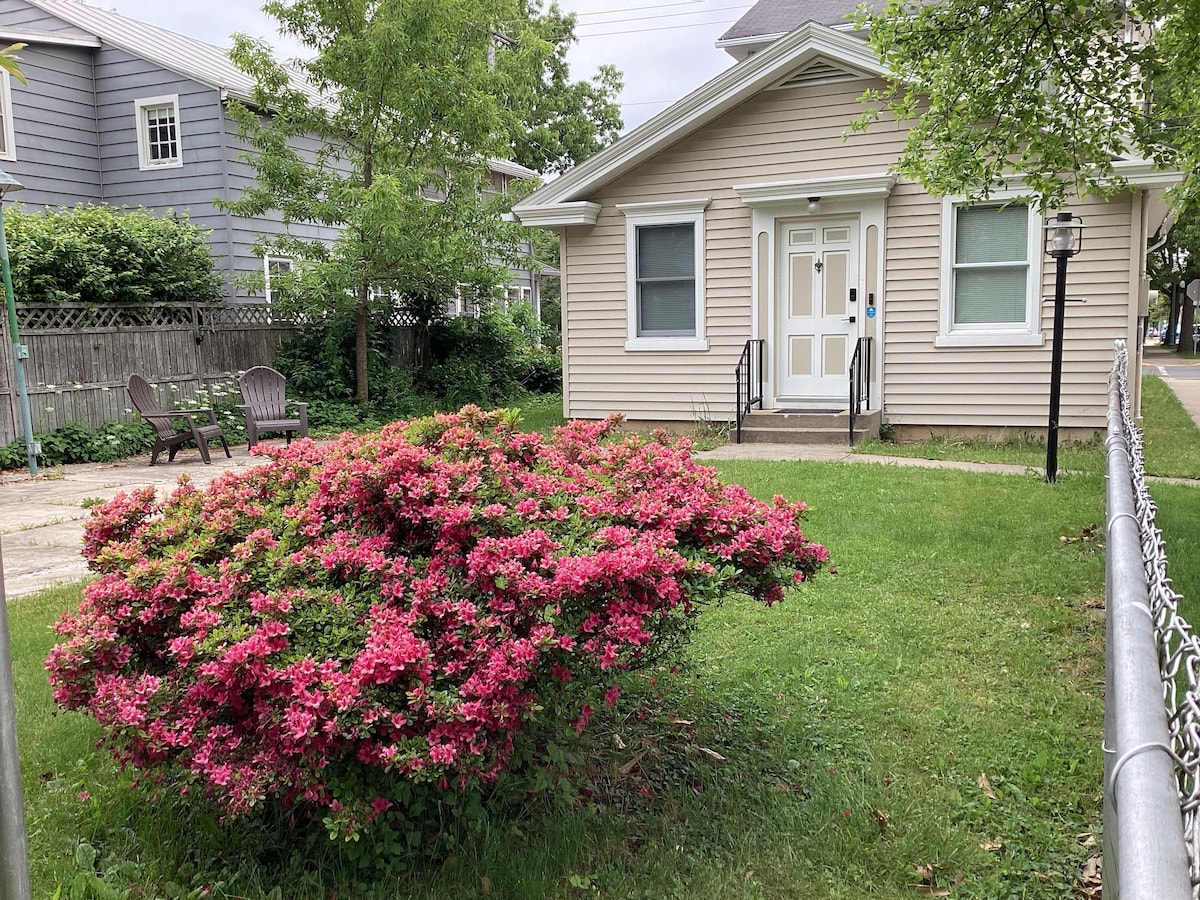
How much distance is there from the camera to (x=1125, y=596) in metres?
1.43

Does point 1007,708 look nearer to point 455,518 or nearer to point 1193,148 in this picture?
point 455,518

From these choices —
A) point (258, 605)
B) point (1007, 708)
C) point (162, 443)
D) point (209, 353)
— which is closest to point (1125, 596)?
point (258, 605)

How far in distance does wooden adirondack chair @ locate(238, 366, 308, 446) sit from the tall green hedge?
6.24ft

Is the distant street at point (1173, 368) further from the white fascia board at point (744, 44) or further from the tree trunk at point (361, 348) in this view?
the tree trunk at point (361, 348)

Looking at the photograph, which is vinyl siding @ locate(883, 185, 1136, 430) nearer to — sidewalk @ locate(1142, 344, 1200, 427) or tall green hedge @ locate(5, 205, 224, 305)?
sidewalk @ locate(1142, 344, 1200, 427)

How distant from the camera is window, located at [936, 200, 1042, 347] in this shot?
10.6 m

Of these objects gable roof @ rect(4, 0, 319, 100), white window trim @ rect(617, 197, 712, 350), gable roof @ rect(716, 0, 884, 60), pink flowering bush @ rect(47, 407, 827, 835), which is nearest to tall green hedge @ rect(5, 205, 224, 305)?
gable roof @ rect(4, 0, 319, 100)

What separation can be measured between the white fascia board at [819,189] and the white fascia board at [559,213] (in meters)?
1.89

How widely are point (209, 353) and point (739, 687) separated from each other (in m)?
11.2

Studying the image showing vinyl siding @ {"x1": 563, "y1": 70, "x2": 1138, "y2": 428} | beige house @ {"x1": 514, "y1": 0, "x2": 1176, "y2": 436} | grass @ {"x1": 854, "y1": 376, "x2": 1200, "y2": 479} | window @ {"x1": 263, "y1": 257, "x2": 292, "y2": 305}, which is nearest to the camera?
grass @ {"x1": 854, "y1": 376, "x2": 1200, "y2": 479}

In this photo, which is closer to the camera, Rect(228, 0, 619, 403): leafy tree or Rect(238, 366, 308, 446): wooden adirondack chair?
Rect(238, 366, 308, 446): wooden adirondack chair

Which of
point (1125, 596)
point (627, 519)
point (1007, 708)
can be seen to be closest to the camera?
point (1125, 596)

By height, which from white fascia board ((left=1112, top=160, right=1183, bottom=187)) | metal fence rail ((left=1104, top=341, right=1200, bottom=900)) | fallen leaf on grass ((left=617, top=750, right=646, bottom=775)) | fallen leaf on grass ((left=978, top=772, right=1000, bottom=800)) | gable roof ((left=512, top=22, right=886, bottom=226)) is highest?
gable roof ((left=512, top=22, right=886, bottom=226))

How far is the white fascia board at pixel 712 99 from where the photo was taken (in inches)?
427
